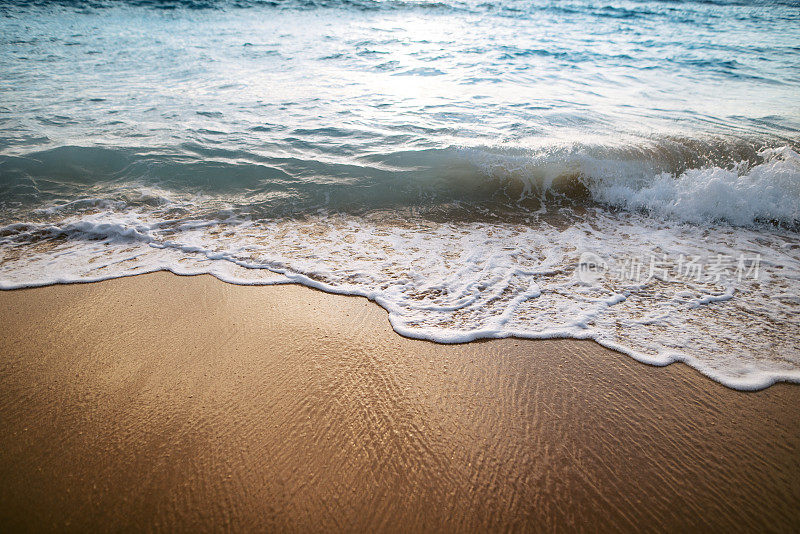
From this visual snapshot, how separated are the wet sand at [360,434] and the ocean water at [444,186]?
0.28 m

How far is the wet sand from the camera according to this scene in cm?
148

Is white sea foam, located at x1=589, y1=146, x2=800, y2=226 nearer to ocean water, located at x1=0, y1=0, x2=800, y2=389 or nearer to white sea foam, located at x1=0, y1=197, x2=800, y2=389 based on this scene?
ocean water, located at x1=0, y1=0, x2=800, y2=389

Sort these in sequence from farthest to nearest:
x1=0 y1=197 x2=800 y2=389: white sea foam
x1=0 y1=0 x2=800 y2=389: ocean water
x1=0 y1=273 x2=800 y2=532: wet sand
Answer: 1. x1=0 y1=0 x2=800 y2=389: ocean water
2. x1=0 y1=197 x2=800 y2=389: white sea foam
3. x1=0 y1=273 x2=800 y2=532: wet sand

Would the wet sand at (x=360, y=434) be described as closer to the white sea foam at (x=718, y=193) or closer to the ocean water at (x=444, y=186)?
the ocean water at (x=444, y=186)

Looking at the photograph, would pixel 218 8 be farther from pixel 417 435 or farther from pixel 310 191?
pixel 417 435

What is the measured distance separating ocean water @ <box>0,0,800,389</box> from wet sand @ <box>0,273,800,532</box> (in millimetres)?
278

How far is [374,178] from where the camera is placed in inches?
184

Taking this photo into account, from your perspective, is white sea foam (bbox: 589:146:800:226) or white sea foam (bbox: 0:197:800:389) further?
white sea foam (bbox: 589:146:800:226)

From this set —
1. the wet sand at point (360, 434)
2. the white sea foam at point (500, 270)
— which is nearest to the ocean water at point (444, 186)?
the white sea foam at point (500, 270)

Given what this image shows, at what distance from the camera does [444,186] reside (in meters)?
4.54

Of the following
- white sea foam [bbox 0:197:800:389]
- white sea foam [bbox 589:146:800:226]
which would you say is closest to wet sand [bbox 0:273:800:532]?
white sea foam [bbox 0:197:800:389]

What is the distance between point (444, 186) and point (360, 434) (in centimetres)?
333

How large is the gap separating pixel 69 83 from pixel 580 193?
937 cm

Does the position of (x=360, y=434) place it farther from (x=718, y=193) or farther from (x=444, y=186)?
(x=718, y=193)
